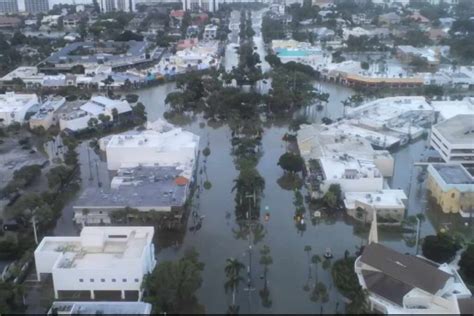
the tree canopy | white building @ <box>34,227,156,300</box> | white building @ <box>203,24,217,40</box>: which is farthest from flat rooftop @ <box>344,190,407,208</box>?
white building @ <box>203,24,217,40</box>

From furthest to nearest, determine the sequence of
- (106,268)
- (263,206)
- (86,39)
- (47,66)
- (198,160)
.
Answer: (86,39)
(47,66)
(198,160)
(263,206)
(106,268)

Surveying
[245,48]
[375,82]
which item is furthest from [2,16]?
[375,82]

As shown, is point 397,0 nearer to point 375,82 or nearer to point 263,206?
point 375,82

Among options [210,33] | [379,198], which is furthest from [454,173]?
[210,33]

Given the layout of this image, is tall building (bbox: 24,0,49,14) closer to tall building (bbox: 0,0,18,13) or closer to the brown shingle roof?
tall building (bbox: 0,0,18,13)

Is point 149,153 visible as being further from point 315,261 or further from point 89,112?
point 315,261

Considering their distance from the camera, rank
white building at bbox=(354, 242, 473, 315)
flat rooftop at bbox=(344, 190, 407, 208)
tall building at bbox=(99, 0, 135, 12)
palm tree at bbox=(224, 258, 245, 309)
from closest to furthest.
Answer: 1. white building at bbox=(354, 242, 473, 315)
2. palm tree at bbox=(224, 258, 245, 309)
3. flat rooftop at bbox=(344, 190, 407, 208)
4. tall building at bbox=(99, 0, 135, 12)
